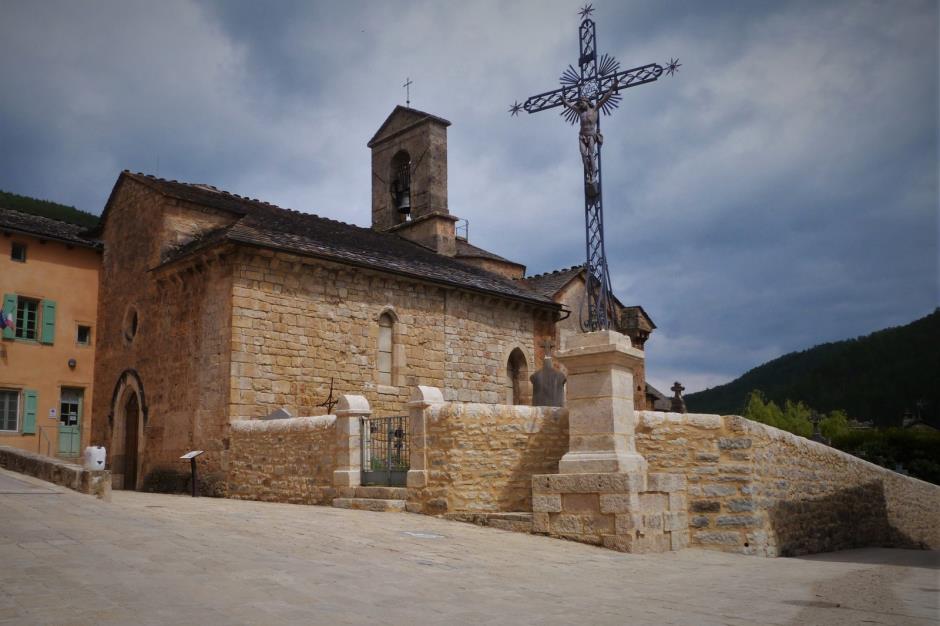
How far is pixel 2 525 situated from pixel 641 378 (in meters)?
21.4

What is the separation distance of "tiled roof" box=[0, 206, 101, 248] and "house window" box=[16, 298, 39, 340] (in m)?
1.75

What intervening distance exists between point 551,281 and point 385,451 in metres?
15.7

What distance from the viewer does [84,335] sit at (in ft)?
68.3

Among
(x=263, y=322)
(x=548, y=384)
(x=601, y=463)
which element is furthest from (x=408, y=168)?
(x=601, y=463)

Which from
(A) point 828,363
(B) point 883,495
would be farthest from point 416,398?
(A) point 828,363

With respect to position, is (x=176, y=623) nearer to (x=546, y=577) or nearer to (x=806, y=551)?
(x=546, y=577)

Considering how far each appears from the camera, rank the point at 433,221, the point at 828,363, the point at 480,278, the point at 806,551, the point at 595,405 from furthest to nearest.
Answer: the point at 828,363 → the point at 433,221 → the point at 480,278 → the point at 806,551 → the point at 595,405

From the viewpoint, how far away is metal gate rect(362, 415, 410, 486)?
11.9 metres

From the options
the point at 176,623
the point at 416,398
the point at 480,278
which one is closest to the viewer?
the point at 176,623

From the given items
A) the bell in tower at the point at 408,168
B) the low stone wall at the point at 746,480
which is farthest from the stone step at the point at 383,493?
the bell in tower at the point at 408,168

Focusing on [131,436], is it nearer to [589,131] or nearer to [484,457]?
[484,457]

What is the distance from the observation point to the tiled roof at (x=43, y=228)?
19734 millimetres

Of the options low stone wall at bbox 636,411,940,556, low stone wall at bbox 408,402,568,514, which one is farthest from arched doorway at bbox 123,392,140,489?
low stone wall at bbox 636,411,940,556

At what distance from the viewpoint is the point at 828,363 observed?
73.8 meters
